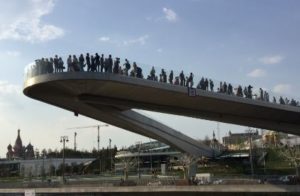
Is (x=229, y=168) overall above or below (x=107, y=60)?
below

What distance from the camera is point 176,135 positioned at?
7569 cm

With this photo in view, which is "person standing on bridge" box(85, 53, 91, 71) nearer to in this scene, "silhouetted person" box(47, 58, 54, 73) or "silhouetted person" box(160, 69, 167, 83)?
"silhouetted person" box(47, 58, 54, 73)

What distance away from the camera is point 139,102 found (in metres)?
49.9

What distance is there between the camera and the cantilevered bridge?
41594 mm

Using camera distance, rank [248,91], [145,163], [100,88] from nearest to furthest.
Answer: [100,88] → [248,91] → [145,163]

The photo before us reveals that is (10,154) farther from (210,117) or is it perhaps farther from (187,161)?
(210,117)

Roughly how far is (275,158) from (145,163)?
132 ft

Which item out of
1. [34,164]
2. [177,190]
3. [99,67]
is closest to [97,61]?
[99,67]

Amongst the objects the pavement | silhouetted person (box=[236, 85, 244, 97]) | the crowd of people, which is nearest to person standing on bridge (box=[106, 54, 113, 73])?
the crowd of people

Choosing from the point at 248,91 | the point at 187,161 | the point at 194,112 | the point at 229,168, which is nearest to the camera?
the point at 248,91

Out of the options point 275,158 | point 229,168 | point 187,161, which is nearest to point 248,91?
point 187,161

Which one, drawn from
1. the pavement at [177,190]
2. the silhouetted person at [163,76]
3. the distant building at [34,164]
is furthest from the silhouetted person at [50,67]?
the distant building at [34,164]

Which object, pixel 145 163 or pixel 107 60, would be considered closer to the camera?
pixel 107 60

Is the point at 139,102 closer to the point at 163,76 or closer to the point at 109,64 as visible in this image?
the point at 163,76
